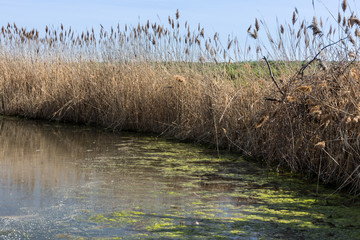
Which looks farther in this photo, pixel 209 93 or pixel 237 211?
pixel 209 93

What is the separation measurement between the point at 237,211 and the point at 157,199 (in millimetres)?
689

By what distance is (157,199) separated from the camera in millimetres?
3797

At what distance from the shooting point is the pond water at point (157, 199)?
10.0 ft

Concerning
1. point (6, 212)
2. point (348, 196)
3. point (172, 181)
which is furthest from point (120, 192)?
point (348, 196)

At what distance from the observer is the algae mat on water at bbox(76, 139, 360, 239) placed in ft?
10.00

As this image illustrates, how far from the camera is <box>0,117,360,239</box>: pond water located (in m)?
3.05

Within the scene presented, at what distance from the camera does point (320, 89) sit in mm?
4574

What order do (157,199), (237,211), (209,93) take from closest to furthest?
(237,211) → (157,199) → (209,93)

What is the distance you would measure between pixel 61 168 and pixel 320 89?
286 centimetres

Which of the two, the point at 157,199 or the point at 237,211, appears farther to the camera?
the point at 157,199

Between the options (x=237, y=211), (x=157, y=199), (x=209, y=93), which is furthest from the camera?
(x=209, y=93)

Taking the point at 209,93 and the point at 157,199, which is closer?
the point at 157,199

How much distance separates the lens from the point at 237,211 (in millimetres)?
3514

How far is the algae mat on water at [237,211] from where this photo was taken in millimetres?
3047
